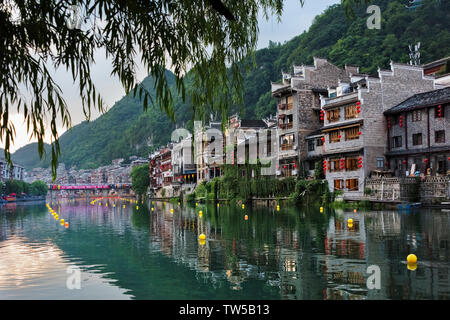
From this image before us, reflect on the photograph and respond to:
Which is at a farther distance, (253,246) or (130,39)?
(253,246)

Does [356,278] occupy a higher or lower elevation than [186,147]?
lower

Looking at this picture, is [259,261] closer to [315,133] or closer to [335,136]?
[335,136]

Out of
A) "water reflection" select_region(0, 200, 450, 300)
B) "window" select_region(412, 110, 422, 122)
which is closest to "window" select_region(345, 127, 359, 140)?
"window" select_region(412, 110, 422, 122)

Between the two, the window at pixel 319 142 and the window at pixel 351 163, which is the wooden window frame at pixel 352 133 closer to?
the window at pixel 351 163

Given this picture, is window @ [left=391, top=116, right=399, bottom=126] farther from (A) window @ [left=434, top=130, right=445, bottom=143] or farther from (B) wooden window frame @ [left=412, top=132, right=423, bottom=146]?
(A) window @ [left=434, top=130, right=445, bottom=143]

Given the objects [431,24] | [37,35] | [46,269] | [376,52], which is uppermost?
[431,24]

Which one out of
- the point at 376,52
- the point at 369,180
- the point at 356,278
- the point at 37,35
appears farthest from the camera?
the point at 376,52

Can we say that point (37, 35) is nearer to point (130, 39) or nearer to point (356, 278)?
point (130, 39)

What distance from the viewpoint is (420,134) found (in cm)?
5616

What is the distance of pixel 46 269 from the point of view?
63.7 feet

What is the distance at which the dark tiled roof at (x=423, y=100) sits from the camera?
53.3 meters

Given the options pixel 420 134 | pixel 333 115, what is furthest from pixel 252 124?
pixel 420 134

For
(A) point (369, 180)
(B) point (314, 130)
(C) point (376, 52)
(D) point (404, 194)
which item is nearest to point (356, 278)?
(D) point (404, 194)

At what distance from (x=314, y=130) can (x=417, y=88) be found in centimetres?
1714
